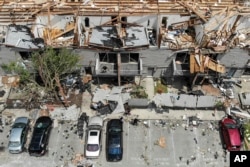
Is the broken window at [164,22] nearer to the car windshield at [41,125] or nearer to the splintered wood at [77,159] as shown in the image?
the car windshield at [41,125]

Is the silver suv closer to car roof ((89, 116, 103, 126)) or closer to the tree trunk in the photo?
the tree trunk

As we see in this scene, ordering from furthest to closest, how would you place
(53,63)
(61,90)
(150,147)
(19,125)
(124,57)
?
1. (124,57)
2. (61,90)
3. (19,125)
4. (150,147)
5. (53,63)

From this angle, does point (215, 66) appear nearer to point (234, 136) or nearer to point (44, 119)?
point (234, 136)

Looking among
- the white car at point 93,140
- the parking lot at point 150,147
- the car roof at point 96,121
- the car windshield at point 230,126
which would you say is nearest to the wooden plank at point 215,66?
the parking lot at point 150,147

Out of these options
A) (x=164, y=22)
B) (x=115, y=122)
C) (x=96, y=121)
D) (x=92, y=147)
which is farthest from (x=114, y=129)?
(x=164, y=22)

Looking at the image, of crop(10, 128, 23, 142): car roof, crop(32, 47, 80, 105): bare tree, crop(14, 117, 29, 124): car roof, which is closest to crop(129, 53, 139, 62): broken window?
A: crop(32, 47, 80, 105): bare tree
